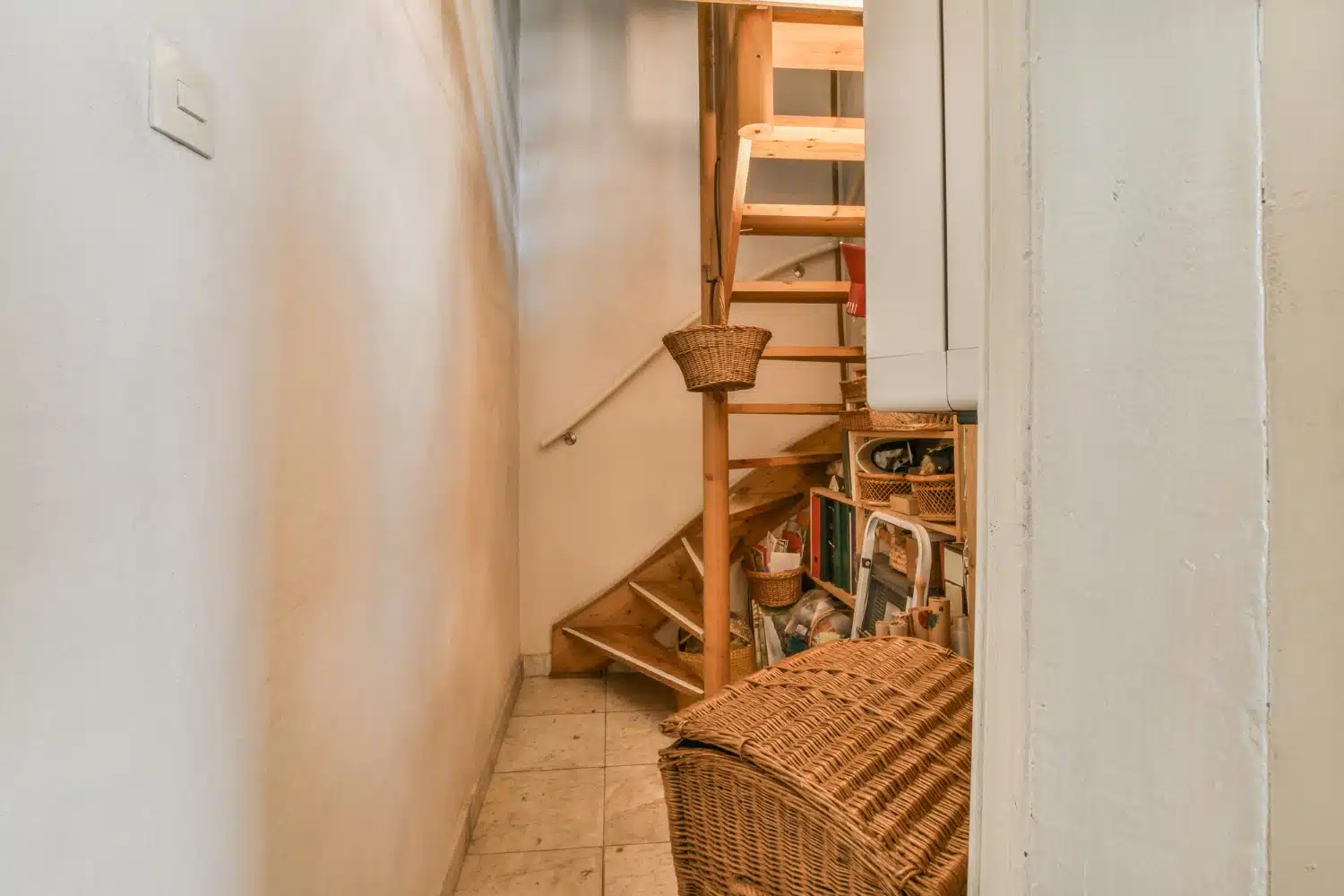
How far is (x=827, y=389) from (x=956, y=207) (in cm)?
282

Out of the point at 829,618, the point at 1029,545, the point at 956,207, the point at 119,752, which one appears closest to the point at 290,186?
the point at 119,752

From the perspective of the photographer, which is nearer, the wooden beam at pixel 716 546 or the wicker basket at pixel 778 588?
the wooden beam at pixel 716 546

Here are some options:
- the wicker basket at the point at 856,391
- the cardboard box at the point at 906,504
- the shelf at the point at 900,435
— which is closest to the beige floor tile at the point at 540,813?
the cardboard box at the point at 906,504

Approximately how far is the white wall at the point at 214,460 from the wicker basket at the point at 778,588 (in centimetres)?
164

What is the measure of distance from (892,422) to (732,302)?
3.06 ft

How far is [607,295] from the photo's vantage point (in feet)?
11.0

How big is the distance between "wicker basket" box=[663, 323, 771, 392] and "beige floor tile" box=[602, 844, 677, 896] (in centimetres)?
144

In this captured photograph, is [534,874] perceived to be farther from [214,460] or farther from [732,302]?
[732,302]

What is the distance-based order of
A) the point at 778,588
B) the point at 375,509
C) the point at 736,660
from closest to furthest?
the point at 375,509 → the point at 736,660 → the point at 778,588

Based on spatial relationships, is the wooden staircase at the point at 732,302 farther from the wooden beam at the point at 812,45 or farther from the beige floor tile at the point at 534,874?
the beige floor tile at the point at 534,874

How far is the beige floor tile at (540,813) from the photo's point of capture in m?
1.92

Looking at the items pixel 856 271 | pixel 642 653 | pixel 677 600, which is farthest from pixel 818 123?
pixel 642 653

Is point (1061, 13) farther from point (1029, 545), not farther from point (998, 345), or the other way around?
point (1029, 545)

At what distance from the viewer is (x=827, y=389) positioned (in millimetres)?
3496
